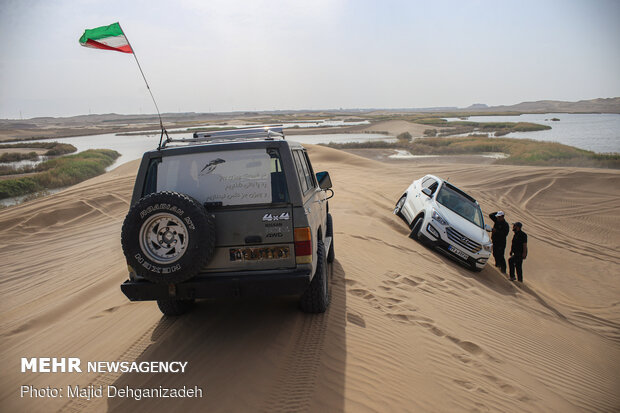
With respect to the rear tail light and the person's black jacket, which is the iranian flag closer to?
the rear tail light

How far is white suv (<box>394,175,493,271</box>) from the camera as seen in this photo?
8859 millimetres

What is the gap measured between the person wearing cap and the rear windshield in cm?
712

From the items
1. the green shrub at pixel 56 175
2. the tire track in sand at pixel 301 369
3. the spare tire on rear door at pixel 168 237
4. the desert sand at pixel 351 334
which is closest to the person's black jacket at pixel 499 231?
the desert sand at pixel 351 334

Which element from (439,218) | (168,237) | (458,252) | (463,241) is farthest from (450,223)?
(168,237)

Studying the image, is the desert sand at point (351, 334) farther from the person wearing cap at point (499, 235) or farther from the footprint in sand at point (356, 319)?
the person wearing cap at point (499, 235)

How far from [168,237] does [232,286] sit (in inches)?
30.2

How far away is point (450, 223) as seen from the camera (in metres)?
9.02

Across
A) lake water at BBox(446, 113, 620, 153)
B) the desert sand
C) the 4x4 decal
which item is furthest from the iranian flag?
→ lake water at BBox(446, 113, 620, 153)

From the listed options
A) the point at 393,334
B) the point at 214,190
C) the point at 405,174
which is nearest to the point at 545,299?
the point at 393,334

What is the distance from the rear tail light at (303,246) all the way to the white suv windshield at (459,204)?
21.9 feet

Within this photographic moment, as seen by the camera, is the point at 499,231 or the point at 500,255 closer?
the point at 499,231

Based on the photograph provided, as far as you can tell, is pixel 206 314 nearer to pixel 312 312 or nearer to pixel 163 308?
pixel 163 308

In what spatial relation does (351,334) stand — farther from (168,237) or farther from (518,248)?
(518,248)

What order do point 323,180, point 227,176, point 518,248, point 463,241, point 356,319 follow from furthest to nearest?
1. point 518,248
2. point 463,241
3. point 323,180
4. point 356,319
5. point 227,176
